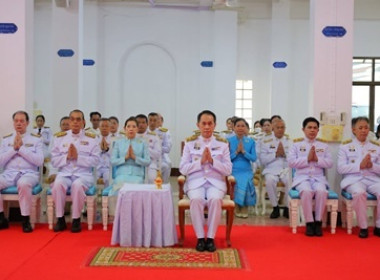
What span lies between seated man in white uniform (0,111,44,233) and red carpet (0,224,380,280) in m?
0.56

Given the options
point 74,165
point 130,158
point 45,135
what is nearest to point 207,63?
point 45,135

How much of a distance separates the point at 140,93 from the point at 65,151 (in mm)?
6509

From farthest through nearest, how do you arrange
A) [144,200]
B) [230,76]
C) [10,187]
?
[230,76] < [10,187] < [144,200]

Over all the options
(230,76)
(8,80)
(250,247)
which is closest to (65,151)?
(8,80)

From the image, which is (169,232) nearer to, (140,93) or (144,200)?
(144,200)

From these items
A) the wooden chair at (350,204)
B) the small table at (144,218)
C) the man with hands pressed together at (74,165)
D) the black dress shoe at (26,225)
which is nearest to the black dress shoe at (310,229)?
the wooden chair at (350,204)

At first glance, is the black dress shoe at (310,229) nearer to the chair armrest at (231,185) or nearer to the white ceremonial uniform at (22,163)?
the chair armrest at (231,185)

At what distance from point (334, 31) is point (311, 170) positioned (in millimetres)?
1943

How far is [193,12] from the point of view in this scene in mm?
12500

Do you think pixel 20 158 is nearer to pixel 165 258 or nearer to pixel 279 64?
pixel 165 258

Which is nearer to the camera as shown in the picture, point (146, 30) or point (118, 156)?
point (118, 156)

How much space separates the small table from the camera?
200 inches

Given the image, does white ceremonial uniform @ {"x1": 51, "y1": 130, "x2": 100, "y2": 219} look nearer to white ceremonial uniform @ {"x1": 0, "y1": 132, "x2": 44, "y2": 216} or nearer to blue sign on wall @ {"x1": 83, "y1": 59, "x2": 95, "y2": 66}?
white ceremonial uniform @ {"x1": 0, "y1": 132, "x2": 44, "y2": 216}

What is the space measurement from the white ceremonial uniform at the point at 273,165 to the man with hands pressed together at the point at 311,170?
962 mm
